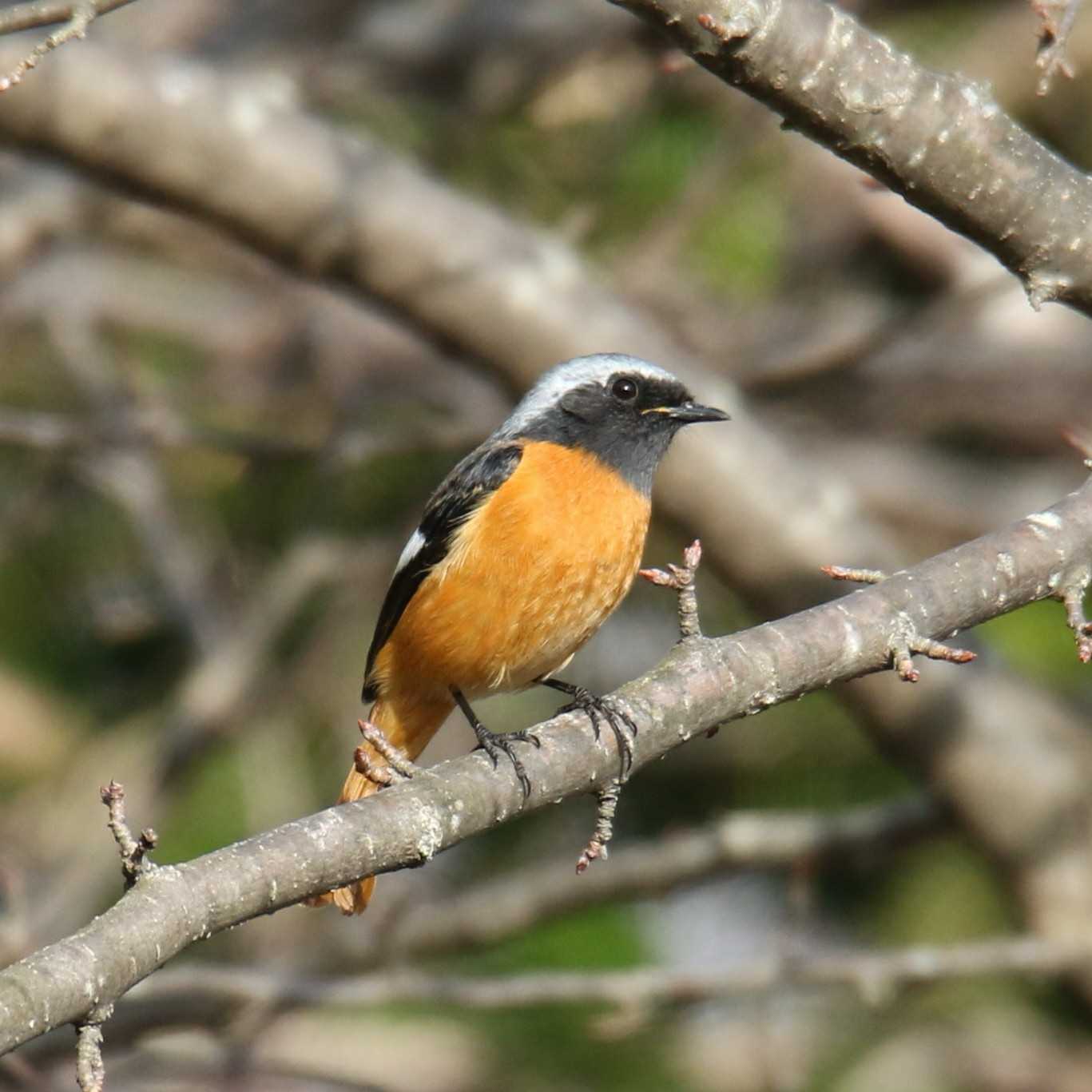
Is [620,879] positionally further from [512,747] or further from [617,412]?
[512,747]

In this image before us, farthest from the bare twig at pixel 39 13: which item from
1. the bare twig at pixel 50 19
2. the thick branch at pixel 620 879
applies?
the thick branch at pixel 620 879

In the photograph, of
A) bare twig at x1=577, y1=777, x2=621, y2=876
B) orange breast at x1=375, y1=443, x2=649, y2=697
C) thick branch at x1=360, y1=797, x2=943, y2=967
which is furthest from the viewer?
thick branch at x1=360, y1=797, x2=943, y2=967

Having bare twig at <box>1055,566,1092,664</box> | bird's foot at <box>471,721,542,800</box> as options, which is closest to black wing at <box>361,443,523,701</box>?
bird's foot at <box>471,721,542,800</box>

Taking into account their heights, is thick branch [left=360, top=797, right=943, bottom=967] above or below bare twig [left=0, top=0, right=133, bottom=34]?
below

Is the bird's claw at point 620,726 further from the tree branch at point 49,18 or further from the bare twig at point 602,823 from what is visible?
the tree branch at point 49,18

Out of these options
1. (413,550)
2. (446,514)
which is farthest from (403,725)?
(446,514)

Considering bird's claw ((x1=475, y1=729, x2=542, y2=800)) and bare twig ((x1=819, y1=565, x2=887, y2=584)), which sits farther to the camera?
bare twig ((x1=819, y1=565, x2=887, y2=584))

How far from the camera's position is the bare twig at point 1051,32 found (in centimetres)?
350

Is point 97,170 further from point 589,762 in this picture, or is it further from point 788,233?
point 788,233

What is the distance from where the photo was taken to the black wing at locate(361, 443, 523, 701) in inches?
198

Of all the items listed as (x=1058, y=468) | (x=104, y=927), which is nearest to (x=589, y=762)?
(x=104, y=927)

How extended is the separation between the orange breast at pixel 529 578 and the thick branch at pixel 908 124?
1.56 metres

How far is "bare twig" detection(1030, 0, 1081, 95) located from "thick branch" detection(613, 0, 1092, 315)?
5.4 inches

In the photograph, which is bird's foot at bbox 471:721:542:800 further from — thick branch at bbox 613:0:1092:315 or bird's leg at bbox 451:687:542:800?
thick branch at bbox 613:0:1092:315
